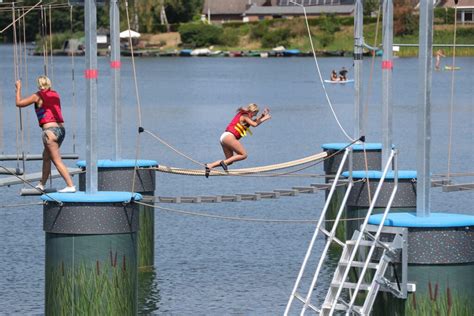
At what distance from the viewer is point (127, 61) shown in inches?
6348

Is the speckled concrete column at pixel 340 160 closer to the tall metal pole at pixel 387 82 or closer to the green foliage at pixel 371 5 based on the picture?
the tall metal pole at pixel 387 82

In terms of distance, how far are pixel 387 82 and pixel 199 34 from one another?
154m

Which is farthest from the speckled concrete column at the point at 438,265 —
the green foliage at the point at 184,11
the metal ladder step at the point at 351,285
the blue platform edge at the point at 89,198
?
the green foliage at the point at 184,11

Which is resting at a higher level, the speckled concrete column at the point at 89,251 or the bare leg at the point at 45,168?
the bare leg at the point at 45,168

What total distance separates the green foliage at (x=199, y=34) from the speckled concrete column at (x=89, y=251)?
15824 centimetres

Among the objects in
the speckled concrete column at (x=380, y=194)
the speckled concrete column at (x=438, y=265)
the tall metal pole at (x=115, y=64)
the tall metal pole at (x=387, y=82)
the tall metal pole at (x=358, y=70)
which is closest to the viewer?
the speckled concrete column at (x=438, y=265)

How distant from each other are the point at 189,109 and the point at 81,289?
5899cm

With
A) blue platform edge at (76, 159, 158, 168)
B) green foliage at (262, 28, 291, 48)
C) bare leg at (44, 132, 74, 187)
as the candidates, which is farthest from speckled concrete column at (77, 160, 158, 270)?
green foliage at (262, 28, 291, 48)

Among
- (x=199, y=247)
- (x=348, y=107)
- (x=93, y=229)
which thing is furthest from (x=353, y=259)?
(x=348, y=107)

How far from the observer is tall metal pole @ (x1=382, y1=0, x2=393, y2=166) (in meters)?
23.8

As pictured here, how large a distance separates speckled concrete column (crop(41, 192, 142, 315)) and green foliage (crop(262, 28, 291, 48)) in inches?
5998

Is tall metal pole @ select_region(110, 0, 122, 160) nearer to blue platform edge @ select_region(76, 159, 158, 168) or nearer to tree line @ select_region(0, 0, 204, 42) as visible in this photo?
blue platform edge @ select_region(76, 159, 158, 168)

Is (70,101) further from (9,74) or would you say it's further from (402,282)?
(402,282)

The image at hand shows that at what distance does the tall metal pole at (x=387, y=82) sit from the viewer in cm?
2375
